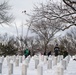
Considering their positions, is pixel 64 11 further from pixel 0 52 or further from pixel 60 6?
pixel 0 52

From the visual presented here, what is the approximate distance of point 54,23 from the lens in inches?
654

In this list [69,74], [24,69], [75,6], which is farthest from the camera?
[75,6]

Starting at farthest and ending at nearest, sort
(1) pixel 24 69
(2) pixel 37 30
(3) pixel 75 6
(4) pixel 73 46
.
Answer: (4) pixel 73 46
(2) pixel 37 30
(3) pixel 75 6
(1) pixel 24 69

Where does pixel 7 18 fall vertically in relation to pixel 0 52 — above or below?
above

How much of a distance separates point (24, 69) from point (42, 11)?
4.20m

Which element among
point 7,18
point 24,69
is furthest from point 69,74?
point 7,18

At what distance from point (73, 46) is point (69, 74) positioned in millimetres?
57289

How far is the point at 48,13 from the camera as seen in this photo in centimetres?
1586

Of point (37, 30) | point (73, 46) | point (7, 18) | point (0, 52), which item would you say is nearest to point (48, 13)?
point (7, 18)

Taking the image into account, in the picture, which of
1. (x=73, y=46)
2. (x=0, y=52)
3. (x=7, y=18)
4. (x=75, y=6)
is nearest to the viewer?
(x=75, y=6)

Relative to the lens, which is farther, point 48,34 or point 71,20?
point 48,34

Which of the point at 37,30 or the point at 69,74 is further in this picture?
the point at 37,30

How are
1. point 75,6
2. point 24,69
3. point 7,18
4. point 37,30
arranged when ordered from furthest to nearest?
point 37,30 < point 7,18 < point 75,6 < point 24,69

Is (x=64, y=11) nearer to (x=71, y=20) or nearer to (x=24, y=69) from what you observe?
(x=71, y=20)
